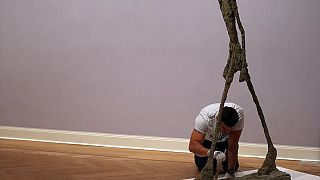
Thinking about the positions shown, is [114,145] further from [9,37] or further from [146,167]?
[9,37]

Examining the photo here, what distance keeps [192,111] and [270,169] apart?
1380 millimetres

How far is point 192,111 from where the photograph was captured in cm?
432

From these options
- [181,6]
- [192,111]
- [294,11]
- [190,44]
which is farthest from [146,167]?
[294,11]

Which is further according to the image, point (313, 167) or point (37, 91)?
point (37, 91)

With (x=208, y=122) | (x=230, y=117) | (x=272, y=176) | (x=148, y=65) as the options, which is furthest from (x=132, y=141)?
(x=272, y=176)

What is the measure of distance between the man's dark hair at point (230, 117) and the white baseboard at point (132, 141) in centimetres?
101

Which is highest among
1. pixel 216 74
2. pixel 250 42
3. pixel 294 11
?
pixel 294 11

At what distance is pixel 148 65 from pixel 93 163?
1100mm

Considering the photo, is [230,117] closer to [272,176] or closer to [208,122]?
[208,122]

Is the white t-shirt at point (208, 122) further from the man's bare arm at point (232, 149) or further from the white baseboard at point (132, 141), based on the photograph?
the white baseboard at point (132, 141)

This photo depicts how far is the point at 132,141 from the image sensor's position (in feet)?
14.6

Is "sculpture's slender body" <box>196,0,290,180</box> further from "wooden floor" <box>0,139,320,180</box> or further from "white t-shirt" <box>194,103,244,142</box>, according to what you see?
"wooden floor" <box>0,139,320,180</box>

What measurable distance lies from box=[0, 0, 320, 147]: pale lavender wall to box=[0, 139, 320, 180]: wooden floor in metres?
0.27

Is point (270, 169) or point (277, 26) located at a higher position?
point (277, 26)
